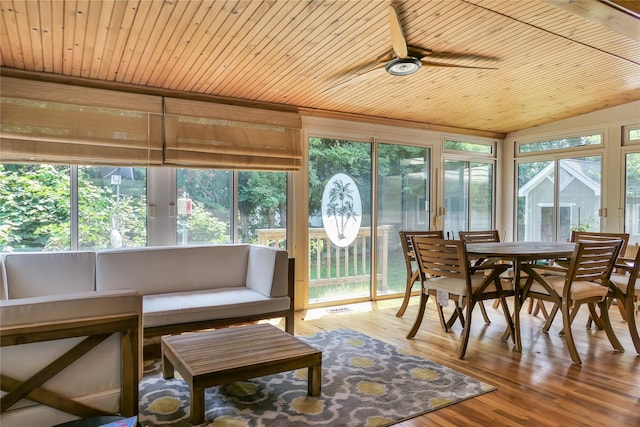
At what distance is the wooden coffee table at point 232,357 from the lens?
7.04 feet

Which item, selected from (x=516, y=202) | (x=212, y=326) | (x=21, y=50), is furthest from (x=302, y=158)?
(x=516, y=202)

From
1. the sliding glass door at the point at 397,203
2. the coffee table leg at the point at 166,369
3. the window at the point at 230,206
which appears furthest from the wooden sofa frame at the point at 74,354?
the sliding glass door at the point at 397,203

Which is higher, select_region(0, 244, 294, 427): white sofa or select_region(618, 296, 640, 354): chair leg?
select_region(0, 244, 294, 427): white sofa

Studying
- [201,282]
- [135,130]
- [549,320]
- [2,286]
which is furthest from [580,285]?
[2,286]

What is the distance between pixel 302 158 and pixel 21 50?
2.58 metres

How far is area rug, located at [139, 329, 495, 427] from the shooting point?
2252mm

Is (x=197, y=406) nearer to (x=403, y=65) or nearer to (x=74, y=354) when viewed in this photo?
(x=74, y=354)

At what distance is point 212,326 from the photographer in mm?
3193

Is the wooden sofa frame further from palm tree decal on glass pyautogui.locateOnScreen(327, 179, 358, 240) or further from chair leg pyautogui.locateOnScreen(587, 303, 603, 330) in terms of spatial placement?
chair leg pyautogui.locateOnScreen(587, 303, 603, 330)

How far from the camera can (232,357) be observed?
2330 mm

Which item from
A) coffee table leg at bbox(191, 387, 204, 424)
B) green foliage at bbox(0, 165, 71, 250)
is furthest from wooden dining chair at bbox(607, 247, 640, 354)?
green foliage at bbox(0, 165, 71, 250)

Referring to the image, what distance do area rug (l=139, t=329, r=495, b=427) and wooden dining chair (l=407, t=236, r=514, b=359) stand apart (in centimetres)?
56

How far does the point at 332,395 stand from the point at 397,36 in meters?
2.20

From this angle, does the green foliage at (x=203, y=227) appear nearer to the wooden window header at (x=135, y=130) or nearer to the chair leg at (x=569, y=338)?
the wooden window header at (x=135, y=130)
